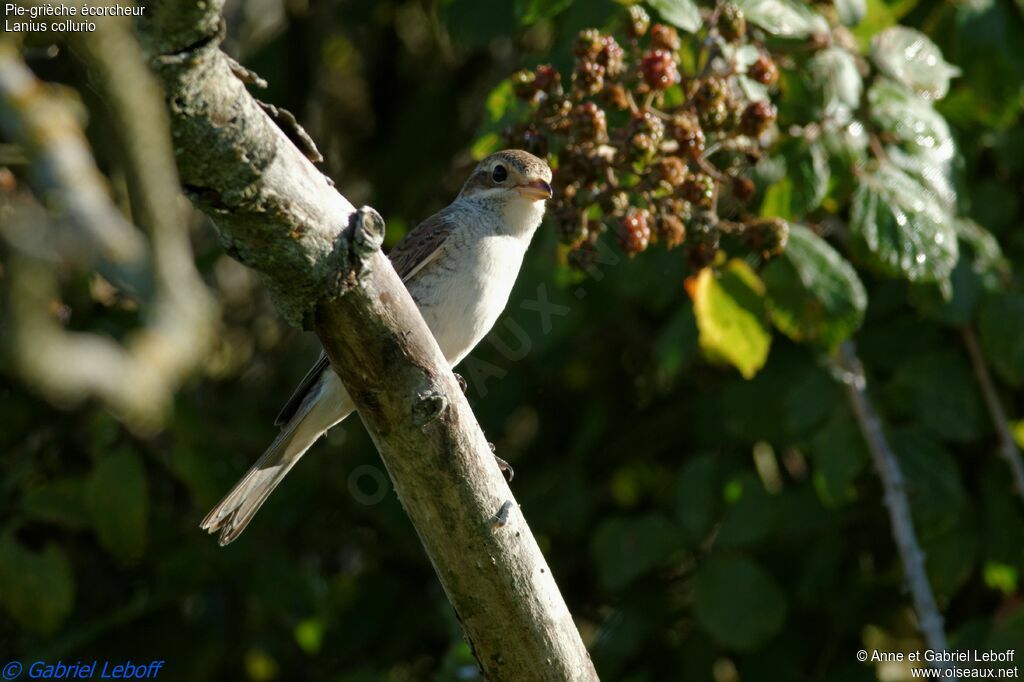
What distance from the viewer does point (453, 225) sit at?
4223 millimetres

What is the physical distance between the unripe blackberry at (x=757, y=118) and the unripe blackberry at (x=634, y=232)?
1.26 feet

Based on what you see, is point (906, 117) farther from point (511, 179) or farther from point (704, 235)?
point (511, 179)

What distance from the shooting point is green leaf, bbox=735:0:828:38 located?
3297mm

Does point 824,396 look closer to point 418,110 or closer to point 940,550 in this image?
point 940,550

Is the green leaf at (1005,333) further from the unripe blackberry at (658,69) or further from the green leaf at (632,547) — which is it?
the unripe blackberry at (658,69)

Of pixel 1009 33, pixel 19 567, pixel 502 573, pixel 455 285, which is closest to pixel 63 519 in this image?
pixel 19 567

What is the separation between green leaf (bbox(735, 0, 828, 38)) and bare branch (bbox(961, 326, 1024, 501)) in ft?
4.63

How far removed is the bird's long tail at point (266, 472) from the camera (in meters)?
3.86

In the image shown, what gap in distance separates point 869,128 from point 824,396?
0.99 m

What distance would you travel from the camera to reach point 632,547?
448 centimetres

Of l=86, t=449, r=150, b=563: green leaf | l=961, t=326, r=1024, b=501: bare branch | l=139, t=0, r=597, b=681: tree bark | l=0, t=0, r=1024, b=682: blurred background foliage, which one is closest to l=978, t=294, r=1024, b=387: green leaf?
l=0, t=0, r=1024, b=682: blurred background foliage

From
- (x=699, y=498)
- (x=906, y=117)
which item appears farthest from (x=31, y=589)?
(x=906, y=117)

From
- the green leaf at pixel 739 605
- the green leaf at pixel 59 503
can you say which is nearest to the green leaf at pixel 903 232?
the green leaf at pixel 739 605

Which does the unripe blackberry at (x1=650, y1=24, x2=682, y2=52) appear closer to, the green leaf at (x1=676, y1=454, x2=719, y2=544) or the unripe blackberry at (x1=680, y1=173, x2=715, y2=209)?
the unripe blackberry at (x1=680, y1=173, x2=715, y2=209)
